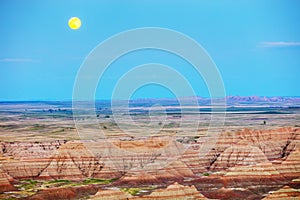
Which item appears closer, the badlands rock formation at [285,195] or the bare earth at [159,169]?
the badlands rock formation at [285,195]

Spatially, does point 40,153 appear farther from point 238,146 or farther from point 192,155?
point 238,146

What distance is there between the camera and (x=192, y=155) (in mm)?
74250

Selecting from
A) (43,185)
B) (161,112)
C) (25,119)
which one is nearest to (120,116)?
(161,112)

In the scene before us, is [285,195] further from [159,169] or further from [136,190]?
[159,169]

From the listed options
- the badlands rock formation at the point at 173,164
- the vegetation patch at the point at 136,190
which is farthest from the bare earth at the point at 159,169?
the vegetation patch at the point at 136,190

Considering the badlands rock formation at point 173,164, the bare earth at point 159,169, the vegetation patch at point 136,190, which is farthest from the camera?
the badlands rock formation at point 173,164

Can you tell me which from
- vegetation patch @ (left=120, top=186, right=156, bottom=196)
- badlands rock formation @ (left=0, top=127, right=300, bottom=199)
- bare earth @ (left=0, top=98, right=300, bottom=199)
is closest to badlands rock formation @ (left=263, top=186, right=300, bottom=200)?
bare earth @ (left=0, top=98, right=300, bottom=199)

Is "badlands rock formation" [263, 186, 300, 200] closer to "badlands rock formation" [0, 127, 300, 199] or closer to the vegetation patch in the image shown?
"badlands rock formation" [0, 127, 300, 199]

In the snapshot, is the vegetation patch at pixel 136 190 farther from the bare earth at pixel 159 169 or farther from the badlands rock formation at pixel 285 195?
the badlands rock formation at pixel 285 195

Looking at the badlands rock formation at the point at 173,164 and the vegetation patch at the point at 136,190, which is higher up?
the badlands rock formation at the point at 173,164

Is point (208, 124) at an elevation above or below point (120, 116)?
below

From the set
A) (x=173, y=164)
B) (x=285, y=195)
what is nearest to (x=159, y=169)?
(x=173, y=164)

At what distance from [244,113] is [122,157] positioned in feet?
304

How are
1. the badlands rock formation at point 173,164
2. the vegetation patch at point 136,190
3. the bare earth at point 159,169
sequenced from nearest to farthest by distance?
the bare earth at point 159,169
the vegetation patch at point 136,190
the badlands rock formation at point 173,164
